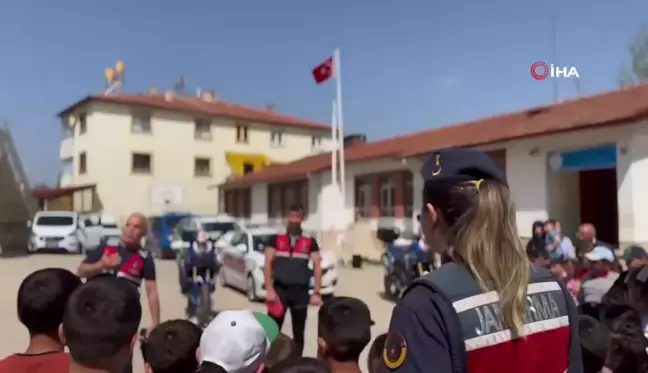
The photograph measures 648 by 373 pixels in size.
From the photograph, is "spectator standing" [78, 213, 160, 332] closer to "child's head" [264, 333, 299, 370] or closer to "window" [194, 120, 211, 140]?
"child's head" [264, 333, 299, 370]

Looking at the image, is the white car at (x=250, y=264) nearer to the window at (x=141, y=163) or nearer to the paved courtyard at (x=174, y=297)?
the paved courtyard at (x=174, y=297)

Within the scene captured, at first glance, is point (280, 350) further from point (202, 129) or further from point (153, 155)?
point (202, 129)

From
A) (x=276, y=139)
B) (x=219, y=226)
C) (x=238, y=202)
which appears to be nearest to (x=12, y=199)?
(x=238, y=202)

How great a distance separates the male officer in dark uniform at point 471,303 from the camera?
5.12 ft

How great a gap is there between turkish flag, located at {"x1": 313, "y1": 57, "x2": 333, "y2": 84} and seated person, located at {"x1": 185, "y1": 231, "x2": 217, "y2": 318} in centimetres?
1199

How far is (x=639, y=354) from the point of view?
3.51m

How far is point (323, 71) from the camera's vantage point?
2141 cm

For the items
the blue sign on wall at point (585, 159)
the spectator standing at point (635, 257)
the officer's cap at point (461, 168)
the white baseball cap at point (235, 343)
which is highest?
the blue sign on wall at point (585, 159)

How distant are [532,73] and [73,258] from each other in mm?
19328

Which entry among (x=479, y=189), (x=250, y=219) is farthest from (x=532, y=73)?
(x=250, y=219)

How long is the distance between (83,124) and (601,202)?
108ft

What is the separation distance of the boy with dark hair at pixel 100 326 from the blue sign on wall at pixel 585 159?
44.4 feet

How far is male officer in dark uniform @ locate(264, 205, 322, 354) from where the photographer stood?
6309 mm

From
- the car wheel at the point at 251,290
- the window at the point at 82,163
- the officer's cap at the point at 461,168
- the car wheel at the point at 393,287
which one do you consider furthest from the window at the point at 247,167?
the officer's cap at the point at 461,168
